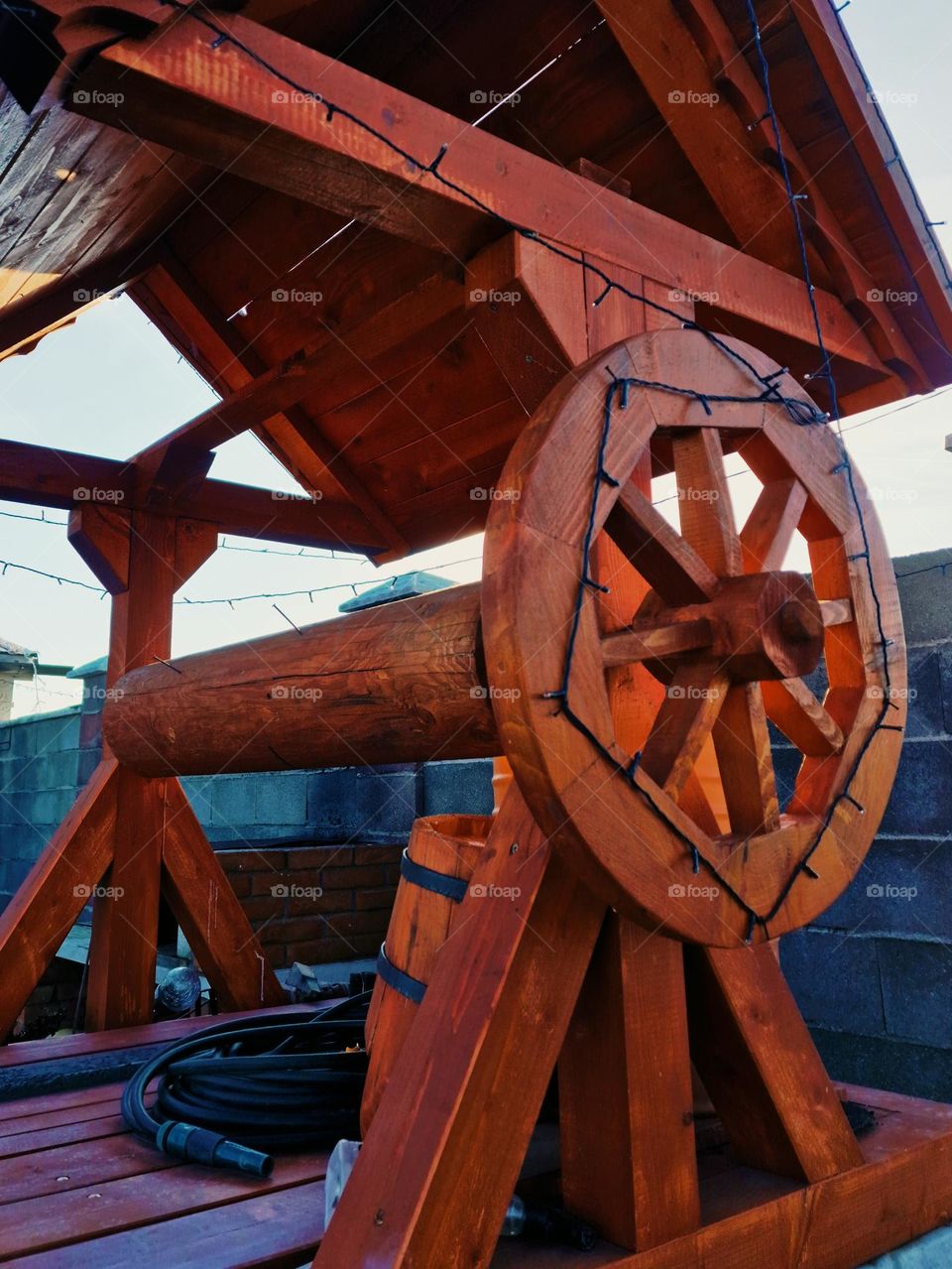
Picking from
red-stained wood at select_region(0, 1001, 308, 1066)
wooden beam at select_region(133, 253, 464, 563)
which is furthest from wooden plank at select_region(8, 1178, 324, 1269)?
wooden beam at select_region(133, 253, 464, 563)

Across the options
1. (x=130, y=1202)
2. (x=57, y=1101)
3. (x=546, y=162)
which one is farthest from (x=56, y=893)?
(x=546, y=162)

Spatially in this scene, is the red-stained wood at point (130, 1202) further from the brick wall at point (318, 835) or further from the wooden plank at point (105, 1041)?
the brick wall at point (318, 835)

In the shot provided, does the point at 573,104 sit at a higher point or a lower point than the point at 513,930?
higher

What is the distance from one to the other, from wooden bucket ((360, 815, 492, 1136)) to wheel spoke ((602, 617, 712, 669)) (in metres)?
0.43

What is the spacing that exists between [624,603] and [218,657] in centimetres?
121

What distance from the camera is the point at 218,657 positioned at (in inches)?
105

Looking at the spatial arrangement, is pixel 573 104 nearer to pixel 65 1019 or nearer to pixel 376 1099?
pixel 376 1099

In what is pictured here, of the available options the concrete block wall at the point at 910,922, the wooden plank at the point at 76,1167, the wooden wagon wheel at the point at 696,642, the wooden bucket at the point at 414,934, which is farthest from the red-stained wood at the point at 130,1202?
the concrete block wall at the point at 910,922

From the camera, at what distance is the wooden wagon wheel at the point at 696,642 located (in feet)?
Answer: 4.39

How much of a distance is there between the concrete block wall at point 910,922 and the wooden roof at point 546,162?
0.73 meters

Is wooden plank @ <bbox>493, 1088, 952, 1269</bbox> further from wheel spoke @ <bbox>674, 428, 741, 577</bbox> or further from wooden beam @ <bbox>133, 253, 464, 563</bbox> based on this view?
wooden beam @ <bbox>133, 253, 464, 563</bbox>

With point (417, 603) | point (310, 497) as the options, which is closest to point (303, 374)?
point (310, 497)

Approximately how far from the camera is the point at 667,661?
1693 millimetres

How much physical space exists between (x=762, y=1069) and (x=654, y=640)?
2.46 ft
